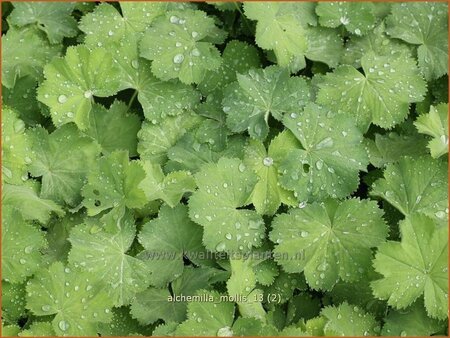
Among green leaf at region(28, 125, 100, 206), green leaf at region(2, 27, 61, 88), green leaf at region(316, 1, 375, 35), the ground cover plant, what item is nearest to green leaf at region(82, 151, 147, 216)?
the ground cover plant

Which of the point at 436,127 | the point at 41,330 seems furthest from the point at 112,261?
the point at 436,127

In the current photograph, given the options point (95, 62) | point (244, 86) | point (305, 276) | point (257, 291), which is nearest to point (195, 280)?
point (257, 291)

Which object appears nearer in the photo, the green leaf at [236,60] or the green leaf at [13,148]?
the green leaf at [13,148]

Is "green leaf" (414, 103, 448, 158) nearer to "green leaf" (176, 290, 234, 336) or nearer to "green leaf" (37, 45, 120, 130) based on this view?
"green leaf" (176, 290, 234, 336)

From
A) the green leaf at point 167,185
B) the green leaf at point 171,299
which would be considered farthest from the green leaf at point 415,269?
the green leaf at point 167,185

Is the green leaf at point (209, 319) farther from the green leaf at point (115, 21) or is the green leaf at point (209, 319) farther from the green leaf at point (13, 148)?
the green leaf at point (115, 21)

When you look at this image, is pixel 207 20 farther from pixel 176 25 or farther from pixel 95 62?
pixel 95 62
